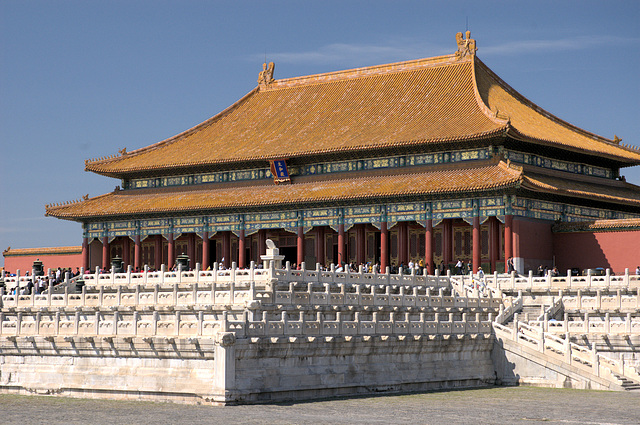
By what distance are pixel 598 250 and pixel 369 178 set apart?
1330cm

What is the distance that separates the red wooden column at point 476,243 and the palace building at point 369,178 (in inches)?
2.9

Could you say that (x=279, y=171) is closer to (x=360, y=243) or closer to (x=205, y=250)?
(x=205, y=250)

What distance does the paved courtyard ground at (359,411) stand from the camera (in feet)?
89.4

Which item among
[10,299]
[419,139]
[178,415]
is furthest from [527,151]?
[178,415]

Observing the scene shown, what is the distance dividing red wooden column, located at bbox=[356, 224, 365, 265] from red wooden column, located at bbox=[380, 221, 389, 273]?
203 cm

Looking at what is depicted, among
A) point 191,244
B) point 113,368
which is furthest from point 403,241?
point 113,368

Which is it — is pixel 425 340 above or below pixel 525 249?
below

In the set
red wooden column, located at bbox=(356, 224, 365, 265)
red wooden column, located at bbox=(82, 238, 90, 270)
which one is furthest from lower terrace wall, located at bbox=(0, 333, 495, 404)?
red wooden column, located at bbox=(82, 238, 90, 270)

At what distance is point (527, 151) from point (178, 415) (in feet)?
113

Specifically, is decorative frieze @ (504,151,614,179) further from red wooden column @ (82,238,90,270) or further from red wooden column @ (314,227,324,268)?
red wooden column @ (82,238,90,270)

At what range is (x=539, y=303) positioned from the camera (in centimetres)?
4425

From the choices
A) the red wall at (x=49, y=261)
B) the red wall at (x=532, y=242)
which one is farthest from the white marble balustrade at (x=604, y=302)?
the red wall at (x=49, y=261)

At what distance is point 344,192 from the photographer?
59375 millimetres

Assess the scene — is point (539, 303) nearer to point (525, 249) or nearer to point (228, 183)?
point (525, 249)
